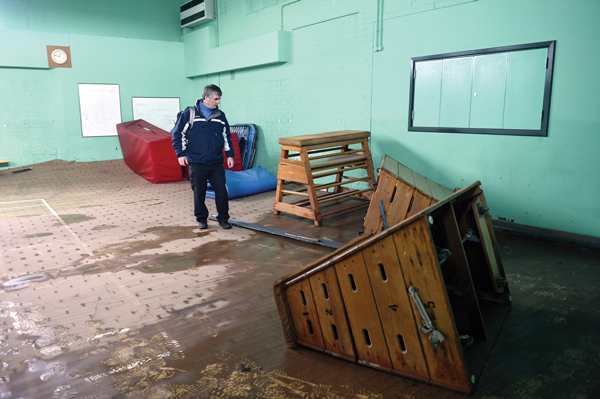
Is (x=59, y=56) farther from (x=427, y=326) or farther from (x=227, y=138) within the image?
(x=427, y=326)

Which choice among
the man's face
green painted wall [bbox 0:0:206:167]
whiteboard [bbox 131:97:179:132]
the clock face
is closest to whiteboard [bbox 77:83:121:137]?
green painted wall [bbox 0:0:206:167]

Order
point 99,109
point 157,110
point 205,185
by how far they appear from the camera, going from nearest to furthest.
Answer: point 205,185, point 99,109, point 157,110

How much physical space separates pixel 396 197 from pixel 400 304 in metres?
1.70

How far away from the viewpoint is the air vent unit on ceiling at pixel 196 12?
31.6ft

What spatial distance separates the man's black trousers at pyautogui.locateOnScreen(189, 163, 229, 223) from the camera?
4.84 metres

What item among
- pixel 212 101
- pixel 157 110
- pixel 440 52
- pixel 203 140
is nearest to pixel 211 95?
pixel 212 101

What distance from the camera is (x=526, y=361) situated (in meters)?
2.22

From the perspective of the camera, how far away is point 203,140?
4723 mm

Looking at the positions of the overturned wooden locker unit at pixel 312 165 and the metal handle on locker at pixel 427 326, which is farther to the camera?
the overturned wooden locker unit at pixel 312 165

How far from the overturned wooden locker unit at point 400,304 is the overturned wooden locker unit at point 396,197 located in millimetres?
742

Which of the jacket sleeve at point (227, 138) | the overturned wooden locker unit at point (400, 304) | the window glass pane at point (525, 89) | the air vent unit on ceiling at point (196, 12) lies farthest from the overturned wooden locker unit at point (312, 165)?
the air vent unit on ceiling at point (196, 12)

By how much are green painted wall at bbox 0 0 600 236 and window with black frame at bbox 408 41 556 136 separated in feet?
0.36

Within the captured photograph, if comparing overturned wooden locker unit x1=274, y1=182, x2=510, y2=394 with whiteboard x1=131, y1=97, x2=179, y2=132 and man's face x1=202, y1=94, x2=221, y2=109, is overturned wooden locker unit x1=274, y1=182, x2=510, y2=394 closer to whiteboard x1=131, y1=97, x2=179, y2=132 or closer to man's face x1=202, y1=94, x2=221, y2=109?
man's face x1=202, y1=94, x2=221, y2=109

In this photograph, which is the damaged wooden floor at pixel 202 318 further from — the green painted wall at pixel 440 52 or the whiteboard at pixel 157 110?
the whiteboard at pixel 157 110
